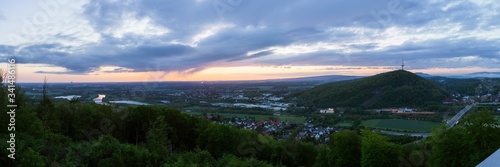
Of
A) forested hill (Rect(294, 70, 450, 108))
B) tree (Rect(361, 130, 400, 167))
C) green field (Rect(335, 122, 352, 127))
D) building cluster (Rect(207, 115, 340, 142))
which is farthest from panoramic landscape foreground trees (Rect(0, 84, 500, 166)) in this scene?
forested hill (Rect(294, 70, 450, 108))

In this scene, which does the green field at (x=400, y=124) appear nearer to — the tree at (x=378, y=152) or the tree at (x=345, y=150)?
the tree at (x=345, y=150)

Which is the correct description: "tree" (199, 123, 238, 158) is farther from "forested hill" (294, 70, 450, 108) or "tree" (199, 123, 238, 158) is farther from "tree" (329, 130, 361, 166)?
"forested hill" (294, 70, 450, 108)

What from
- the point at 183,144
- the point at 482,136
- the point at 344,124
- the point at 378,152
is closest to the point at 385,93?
the point at 344,124

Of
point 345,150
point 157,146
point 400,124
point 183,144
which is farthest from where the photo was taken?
point 400,124

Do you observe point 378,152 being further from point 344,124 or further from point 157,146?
point 344,124

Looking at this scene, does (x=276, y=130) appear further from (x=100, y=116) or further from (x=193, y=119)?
(x=100, y=116)
